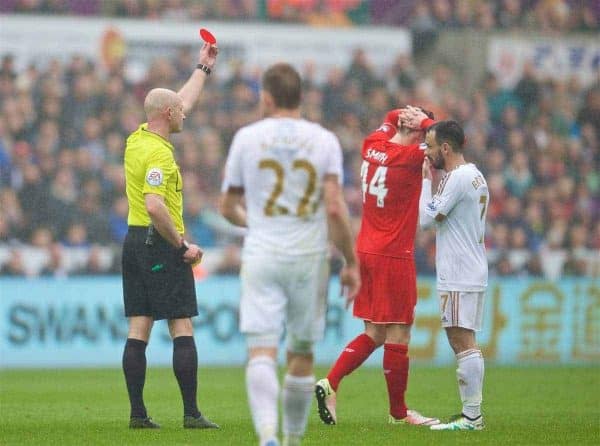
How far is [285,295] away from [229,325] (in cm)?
1106

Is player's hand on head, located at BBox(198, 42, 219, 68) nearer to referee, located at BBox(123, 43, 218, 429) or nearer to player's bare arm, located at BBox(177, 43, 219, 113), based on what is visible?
player's bare arm, located at BBox(177, 43, 219, 113)

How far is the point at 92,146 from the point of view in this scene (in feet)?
65.3

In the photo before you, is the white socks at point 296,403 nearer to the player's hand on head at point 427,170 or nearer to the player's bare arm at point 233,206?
the player's bare arm at point 233,206

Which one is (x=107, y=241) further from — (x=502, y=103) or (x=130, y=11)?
(x=502, y=103)

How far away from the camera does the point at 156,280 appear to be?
930 centimetres

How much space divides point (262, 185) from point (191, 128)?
1414 cm

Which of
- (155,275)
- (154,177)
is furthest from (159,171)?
(155,275)

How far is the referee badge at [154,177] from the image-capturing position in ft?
29.6

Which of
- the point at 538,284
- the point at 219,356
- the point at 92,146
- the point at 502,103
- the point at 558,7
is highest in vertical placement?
the point at 558,7

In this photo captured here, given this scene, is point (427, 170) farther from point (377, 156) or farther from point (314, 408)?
point (314, 408)

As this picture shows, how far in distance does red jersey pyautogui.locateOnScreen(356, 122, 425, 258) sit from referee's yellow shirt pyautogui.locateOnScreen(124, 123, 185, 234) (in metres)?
1.54

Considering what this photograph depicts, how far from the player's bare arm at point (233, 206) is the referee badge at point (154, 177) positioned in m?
1.78

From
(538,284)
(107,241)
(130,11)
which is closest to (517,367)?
(538,284)

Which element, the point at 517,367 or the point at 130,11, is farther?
the point at 130,11
